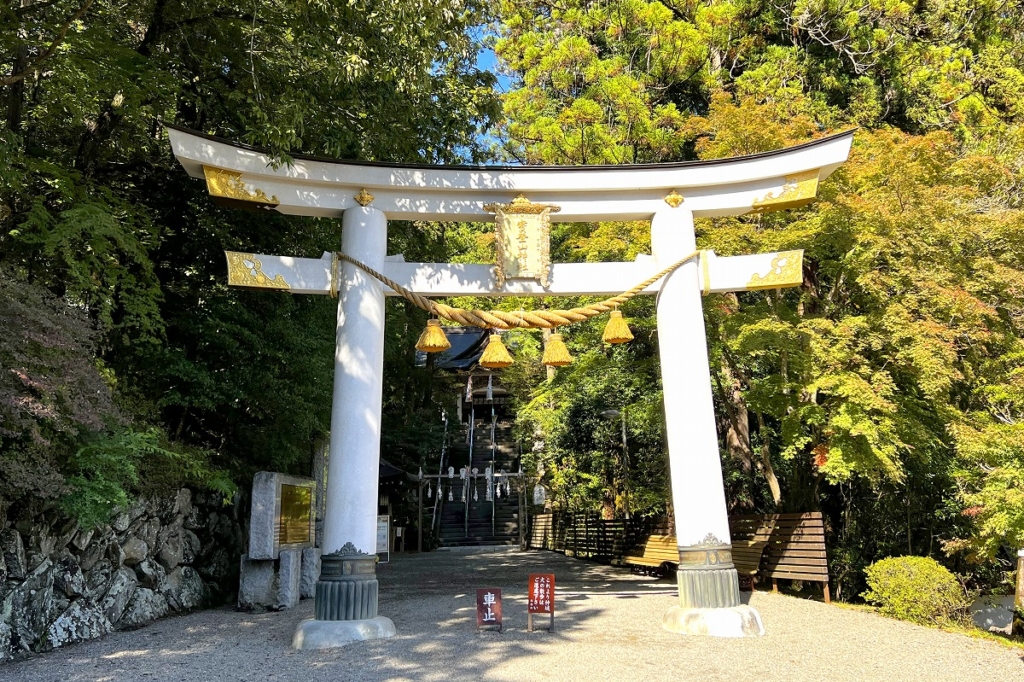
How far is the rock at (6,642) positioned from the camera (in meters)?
5.46

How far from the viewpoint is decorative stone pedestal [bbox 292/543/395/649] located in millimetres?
5996

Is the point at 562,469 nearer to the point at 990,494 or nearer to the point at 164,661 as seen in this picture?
the point at 990,494

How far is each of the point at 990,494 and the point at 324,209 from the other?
7.17 m

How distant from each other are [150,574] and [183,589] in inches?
28.9

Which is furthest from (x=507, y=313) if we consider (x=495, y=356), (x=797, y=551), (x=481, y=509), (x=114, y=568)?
Result: (x=481, y=509)

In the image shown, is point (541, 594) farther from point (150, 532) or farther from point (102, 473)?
point (150, 532)

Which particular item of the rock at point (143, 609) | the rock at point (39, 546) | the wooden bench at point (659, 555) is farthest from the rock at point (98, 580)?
the wooden bench at point (659, 555)

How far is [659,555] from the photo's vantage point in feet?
36.6

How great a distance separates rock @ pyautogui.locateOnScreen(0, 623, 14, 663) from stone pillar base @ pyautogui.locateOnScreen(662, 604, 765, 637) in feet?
18.2

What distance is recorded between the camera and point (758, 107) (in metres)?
10.2

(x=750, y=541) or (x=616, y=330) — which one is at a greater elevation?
(x=616, y=330)

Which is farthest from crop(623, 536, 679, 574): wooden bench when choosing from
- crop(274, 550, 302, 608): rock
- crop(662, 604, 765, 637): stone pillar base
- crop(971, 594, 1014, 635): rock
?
crop(274, 550, 302, 608): rock

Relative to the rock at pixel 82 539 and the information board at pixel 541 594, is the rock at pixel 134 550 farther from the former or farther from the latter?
the information board at pixel 541 594

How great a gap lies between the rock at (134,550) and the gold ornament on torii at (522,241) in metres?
4.66
